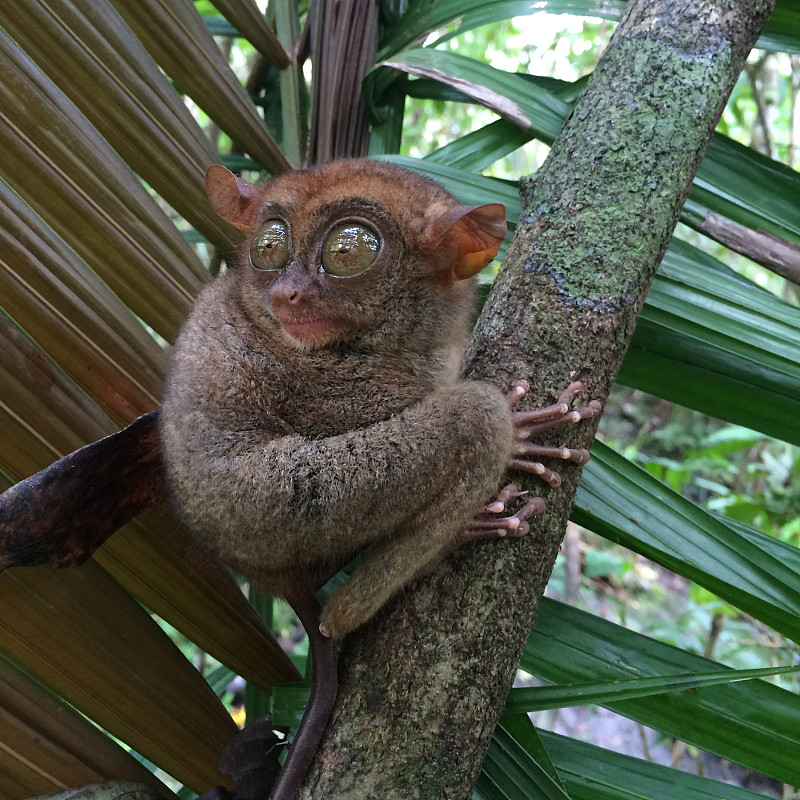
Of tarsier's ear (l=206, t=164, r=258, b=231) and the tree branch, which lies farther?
the tree branch

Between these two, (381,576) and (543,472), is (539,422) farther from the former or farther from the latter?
(381,576)

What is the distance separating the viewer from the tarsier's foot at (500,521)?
150 cm

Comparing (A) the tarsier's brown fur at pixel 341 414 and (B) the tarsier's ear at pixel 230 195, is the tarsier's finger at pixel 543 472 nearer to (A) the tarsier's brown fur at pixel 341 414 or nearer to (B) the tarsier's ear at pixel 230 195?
(A) the tarsier's brown fur at pixel 341 414

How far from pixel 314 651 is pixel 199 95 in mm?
1712

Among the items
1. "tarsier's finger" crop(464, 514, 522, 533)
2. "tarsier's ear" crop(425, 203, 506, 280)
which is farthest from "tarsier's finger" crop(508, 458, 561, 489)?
"tarsier's ear" crop(425, 203, 506, 280)

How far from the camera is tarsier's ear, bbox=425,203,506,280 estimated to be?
1.68 meters

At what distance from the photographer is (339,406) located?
5.67 feet

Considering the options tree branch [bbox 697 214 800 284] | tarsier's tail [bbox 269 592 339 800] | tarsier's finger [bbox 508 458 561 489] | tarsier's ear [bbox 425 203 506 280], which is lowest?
tarsier's tail [bbox 269 592 339 800]

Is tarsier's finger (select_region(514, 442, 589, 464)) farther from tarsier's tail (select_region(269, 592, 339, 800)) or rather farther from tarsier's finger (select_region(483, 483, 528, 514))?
tarsier's tail (select_region(269, 592, 339, 800))

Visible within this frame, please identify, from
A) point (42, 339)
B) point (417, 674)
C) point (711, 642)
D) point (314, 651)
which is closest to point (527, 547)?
point (417, 674)

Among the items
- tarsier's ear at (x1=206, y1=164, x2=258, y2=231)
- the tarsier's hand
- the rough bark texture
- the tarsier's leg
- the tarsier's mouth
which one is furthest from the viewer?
tarsier's ear at (x1=206, y1=164, x2=258, y2=231)

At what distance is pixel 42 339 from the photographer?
5.53ft

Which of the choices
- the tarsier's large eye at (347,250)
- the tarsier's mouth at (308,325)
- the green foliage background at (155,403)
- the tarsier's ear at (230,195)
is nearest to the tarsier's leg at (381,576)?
the green foliage background at (155,403)

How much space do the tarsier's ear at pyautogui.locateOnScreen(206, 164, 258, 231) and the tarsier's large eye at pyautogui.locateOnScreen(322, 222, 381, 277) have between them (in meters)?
0.33
